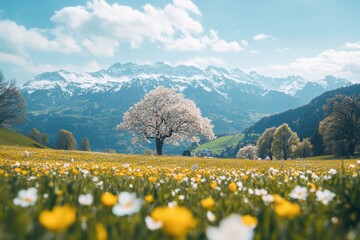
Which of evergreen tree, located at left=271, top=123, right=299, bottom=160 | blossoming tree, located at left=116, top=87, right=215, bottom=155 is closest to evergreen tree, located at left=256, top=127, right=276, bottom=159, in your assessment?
evergreen tree, located at left=271, top=123, right=299, bottom=160

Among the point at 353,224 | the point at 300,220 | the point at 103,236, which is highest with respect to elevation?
the point at 103,236

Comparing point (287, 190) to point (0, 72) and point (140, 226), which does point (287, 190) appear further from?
point (0, 72)

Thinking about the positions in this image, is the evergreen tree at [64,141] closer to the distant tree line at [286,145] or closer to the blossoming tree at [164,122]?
the distant tree line at [286,145]

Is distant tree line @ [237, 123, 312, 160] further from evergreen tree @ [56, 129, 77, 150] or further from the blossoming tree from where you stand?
evergreen tree @ [56, 129, 77, 150]

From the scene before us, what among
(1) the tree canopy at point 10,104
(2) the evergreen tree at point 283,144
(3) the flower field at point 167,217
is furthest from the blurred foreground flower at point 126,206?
(2) the evergreen tree at point 283,144

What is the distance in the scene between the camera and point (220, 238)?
1438mm

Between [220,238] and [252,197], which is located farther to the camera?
[252,197]

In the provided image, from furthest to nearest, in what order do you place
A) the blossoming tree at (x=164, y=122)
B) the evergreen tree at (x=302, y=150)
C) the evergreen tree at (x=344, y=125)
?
the evergreen tree at (x=302, y=150)
the evergreen tree at (x=344, y=125)
the blossoming tree at (x=164, y=122)

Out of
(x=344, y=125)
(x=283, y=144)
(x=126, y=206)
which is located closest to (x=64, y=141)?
(x=283, y=144)

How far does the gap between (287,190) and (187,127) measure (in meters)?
53.1

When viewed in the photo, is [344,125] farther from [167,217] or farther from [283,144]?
[167,217]

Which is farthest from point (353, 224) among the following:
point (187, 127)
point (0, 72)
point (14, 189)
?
point (0, 72)

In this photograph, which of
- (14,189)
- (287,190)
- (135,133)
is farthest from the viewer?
(135,133)

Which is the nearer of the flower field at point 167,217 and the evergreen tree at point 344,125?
the flower field at point 167,217
